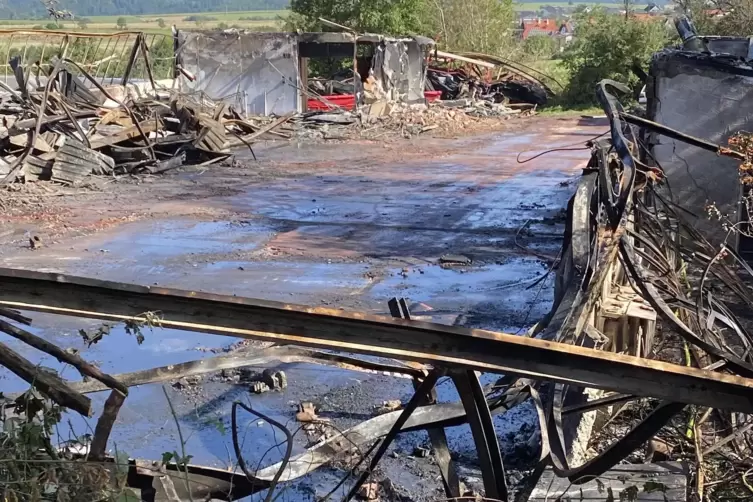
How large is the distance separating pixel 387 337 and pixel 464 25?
121ft

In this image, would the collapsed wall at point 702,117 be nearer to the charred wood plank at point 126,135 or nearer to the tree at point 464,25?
the charred wood plank at point 126,135

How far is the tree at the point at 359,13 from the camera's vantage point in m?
33.8

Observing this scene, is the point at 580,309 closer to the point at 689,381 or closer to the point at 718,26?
the point at 689,381

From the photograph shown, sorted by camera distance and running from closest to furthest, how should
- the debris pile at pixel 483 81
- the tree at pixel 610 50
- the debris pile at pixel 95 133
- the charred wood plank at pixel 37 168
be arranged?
the charred wood plank at pixel 37 168
the debris pile at pixel 95 133
the tree at pixel 610 50
the debris pile at pixel 483 81

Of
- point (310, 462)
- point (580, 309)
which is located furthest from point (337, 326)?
point (580, 309)

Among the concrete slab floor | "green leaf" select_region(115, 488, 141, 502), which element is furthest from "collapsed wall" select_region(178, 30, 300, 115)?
"green leaf" select_region(115, 488, 141, 502)

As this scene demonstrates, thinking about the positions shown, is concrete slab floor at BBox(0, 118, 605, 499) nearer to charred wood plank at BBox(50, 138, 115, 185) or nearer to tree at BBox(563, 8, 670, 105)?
charred wood plank at BBox(50, 138, 115, 185)

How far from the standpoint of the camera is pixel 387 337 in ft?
6.15

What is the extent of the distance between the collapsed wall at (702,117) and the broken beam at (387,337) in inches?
280

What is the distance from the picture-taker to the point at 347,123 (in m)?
23.2

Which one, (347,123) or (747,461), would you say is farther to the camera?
(347,123)

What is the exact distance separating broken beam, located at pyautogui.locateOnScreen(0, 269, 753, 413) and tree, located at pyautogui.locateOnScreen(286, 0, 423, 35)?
33.2 m

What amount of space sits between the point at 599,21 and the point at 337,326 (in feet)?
101

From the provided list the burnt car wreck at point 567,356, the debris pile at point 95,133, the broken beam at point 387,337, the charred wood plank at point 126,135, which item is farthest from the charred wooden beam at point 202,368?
the charred wood plank at point 126,135
